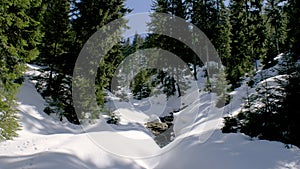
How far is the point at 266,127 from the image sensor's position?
1065 cm

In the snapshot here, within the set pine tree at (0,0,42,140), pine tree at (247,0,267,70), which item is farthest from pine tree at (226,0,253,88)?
pine tree at (0,0,42,140)

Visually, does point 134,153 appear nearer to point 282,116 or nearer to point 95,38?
point 282,116

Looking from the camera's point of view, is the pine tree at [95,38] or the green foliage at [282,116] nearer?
the green foliage at [282,116]

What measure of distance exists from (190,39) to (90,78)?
19.0 meters

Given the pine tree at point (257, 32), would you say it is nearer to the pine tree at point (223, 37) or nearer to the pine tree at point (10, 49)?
the pine tree at point (223, 37)

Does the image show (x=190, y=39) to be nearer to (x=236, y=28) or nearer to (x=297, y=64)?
(x=236, y=28)

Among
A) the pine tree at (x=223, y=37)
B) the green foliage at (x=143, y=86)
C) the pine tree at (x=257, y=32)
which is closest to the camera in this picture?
the pine tree at (x=223, y=37)

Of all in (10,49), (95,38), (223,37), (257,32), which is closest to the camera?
(10,49)

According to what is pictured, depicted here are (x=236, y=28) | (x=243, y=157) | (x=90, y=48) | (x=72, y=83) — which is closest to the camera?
(x=243, y=157)

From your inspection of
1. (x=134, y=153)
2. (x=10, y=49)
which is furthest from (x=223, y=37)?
(x=10, y=49)

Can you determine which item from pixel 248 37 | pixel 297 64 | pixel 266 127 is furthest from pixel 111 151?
pixel 248 37

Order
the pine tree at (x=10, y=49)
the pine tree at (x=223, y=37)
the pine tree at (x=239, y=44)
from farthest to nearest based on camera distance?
the pine tree at (x=223, y=37)
the pine tree at (x=239, y=44)
the pine tree at (x=10, y=49)

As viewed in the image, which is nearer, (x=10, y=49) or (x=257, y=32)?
(x=10, y=49)

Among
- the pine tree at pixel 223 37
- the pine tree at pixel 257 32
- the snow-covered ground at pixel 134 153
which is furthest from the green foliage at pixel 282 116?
the pine tree at pixel 257 32
